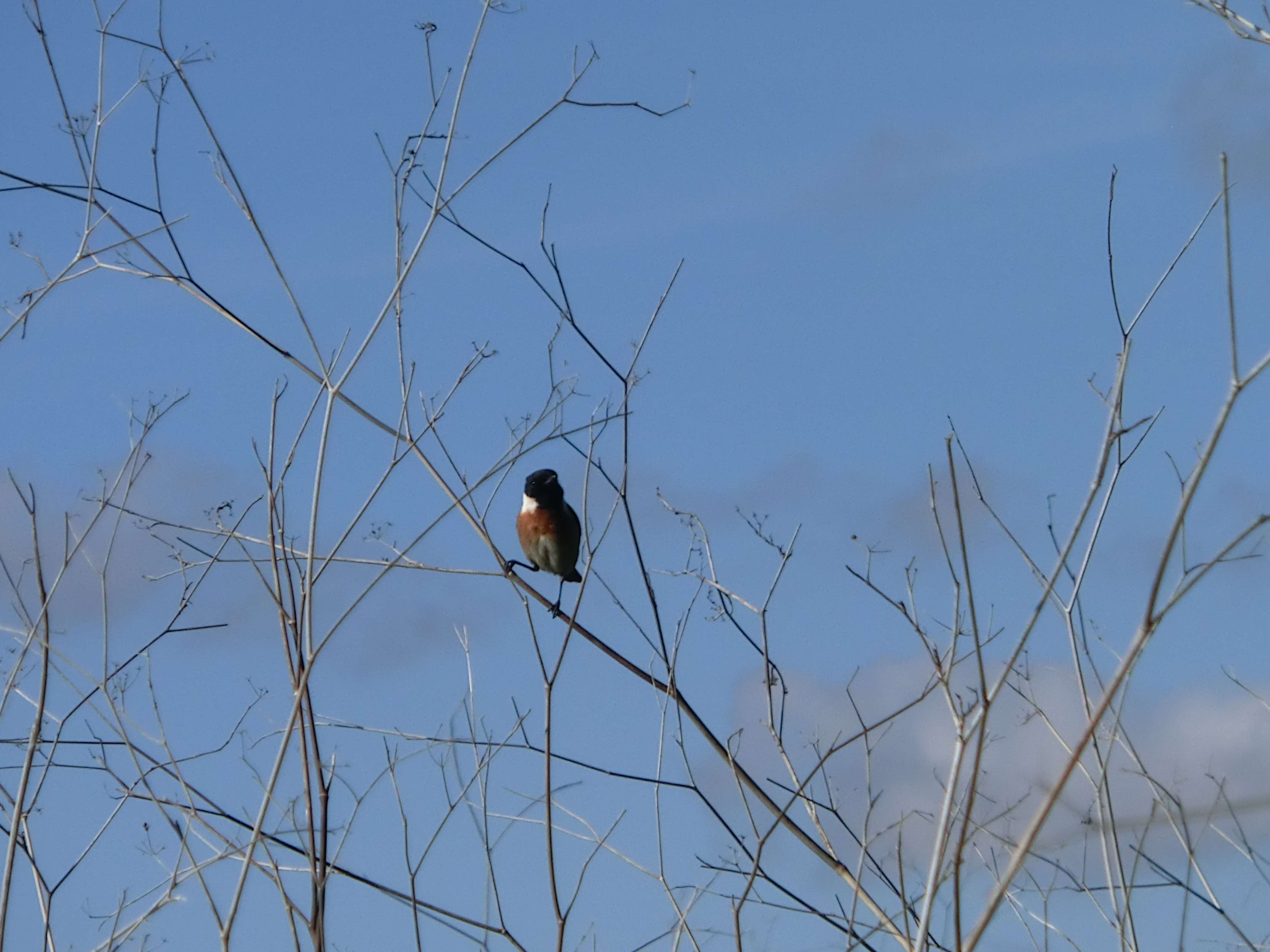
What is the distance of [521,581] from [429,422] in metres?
0.57

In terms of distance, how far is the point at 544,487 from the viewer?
339 inches

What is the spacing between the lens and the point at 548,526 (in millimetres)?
8641

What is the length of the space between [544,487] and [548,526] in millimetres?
240

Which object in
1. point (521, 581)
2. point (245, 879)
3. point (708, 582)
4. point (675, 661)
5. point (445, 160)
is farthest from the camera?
point (708, 582)

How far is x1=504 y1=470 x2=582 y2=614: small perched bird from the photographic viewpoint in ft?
28.3

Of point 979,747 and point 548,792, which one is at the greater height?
point 548,792

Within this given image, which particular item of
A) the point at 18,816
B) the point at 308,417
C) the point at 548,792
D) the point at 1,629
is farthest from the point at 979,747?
the point at 1,629

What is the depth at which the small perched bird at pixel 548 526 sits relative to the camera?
340 inches

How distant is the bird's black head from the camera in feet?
28.2

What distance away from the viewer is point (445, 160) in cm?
354

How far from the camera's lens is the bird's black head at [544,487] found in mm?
8586

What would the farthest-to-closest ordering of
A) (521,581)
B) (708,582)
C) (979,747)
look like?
(708,582) < (521,581) < (979,747)

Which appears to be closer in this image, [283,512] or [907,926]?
[907,926]

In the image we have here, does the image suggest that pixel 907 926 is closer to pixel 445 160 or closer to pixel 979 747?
pixel 979 747
